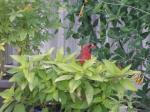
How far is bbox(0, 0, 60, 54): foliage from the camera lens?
317cm

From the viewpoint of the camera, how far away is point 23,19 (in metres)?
3.27

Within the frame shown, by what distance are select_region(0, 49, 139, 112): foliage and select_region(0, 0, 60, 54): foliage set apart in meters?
0.84

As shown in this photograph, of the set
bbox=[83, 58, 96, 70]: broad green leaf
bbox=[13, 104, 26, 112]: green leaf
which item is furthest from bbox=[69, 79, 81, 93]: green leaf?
bbox=[13, 104, 26, 112]: green leaf

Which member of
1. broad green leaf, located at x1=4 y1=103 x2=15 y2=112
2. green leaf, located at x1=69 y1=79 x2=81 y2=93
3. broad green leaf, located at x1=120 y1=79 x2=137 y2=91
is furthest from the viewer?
broad green leaf, located at x1=4 y1=103 x2=15 y2=112

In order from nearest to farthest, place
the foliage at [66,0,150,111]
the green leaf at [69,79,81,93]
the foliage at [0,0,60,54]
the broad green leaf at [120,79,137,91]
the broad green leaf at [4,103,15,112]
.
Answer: the green leaf at [69,79,81,93], the broad green leaf at [120,79,137,91], the broad green leaf at [4,103,15,112], the foliage at [0,0,60,54], the foliage at [66,0,150,111]

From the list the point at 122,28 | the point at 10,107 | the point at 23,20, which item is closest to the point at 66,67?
the point at 10,107

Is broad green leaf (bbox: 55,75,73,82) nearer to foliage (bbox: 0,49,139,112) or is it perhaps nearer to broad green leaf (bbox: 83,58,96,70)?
foliage (bbox: 0,49,139,112)

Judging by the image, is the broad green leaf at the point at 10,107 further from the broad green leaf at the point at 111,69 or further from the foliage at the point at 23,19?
the foliage at the point at 23,19

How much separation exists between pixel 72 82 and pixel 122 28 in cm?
133

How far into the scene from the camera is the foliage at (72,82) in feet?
7.26

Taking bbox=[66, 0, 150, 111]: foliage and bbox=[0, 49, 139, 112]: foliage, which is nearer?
bbox=[0, 49, 139, 112]: foliage

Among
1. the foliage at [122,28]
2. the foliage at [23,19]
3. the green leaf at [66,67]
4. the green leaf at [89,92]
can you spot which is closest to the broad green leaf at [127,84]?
the green leaf at [89,92]

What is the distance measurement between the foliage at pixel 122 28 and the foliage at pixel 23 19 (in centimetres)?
32

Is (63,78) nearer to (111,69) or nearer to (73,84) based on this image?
(73,84)
